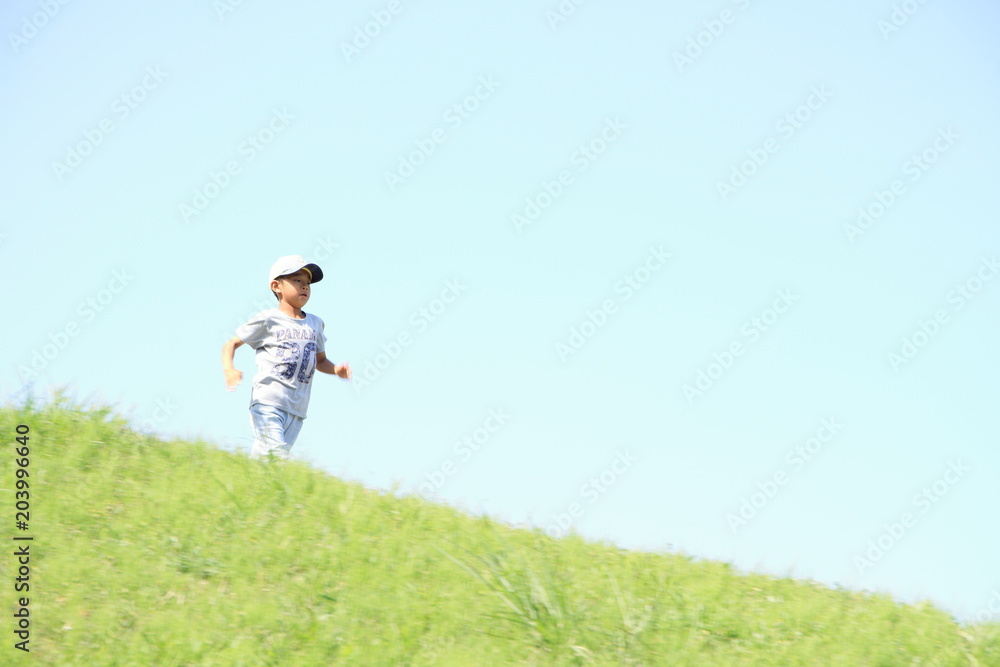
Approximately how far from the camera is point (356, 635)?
219 inches

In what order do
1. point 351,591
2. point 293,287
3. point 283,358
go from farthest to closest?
point 293,287 → point 283,358 → point 351,591

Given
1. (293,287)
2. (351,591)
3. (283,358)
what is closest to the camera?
(351,591)

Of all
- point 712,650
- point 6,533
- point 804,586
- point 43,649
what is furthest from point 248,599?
point 804,586

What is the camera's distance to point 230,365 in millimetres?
7957

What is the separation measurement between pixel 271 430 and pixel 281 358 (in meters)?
0.66

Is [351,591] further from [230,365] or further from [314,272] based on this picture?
[314,272]

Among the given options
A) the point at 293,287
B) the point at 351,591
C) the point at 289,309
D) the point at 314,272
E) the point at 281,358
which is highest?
the point at 314,272

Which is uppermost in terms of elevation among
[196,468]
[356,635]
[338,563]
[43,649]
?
[196,468]

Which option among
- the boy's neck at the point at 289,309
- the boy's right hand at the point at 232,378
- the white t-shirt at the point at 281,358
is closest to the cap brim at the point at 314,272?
the boy's neck at the point at 289,309

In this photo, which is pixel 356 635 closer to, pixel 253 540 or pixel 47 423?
pixel 253 540

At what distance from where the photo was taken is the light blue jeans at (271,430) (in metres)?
7.88

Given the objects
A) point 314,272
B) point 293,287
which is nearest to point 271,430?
point 293,287

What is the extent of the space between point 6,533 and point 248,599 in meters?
1.91

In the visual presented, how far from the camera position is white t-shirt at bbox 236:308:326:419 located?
8133 mm
